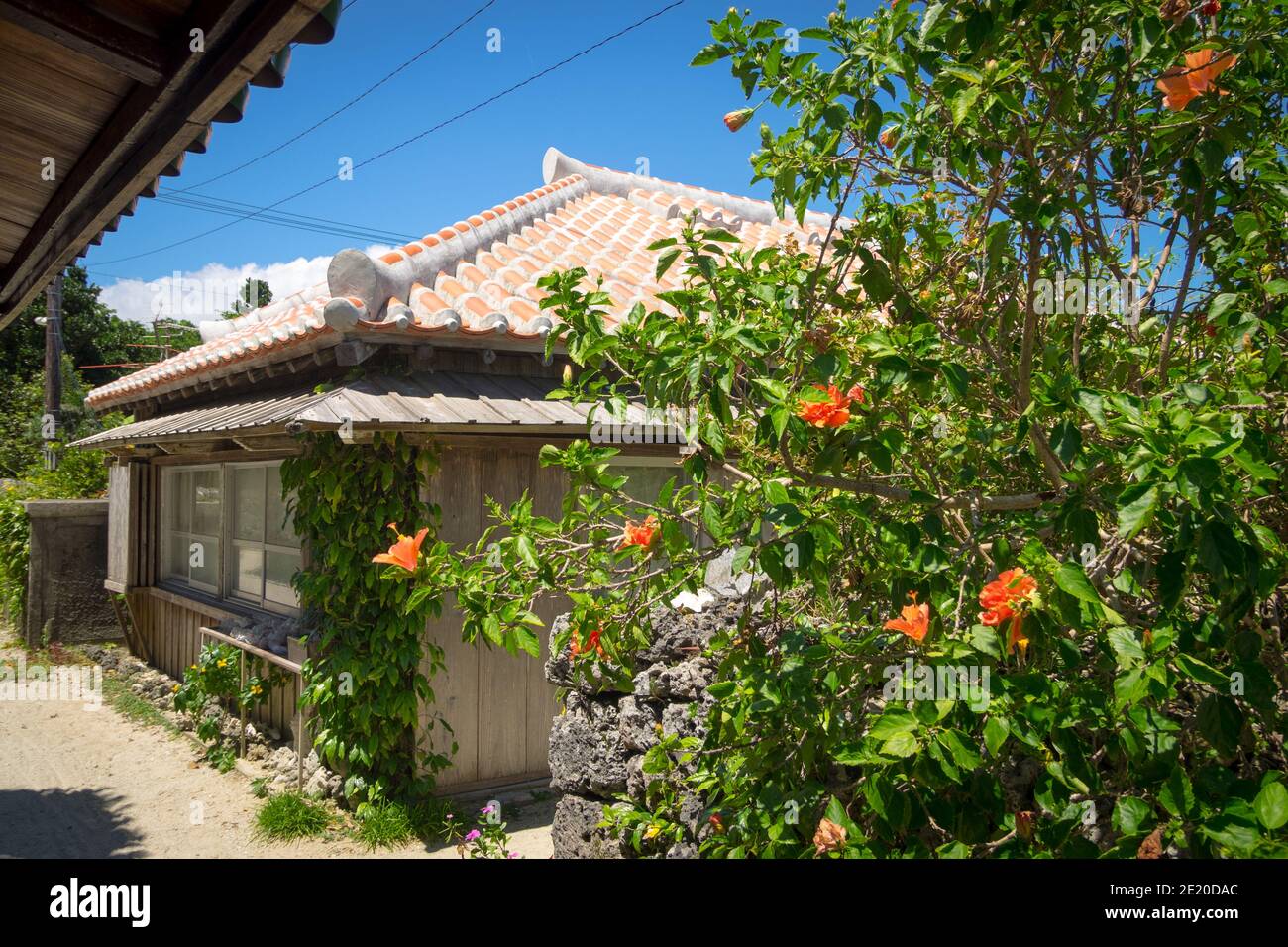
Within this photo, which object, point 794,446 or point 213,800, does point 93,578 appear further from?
point 794,446

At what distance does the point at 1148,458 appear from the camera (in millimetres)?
1388

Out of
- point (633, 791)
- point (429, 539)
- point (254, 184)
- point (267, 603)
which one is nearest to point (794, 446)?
point (633, 791)

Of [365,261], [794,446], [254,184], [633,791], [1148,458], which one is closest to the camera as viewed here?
[1148,458]

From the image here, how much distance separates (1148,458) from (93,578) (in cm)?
1270

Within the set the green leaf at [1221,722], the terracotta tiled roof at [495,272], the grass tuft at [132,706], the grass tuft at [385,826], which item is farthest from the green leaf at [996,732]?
the grass tuft at [132,706]

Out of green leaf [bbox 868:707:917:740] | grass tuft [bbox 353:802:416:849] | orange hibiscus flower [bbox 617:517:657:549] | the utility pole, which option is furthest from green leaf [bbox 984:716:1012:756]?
the utility pole

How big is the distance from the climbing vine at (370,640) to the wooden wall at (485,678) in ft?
0.55

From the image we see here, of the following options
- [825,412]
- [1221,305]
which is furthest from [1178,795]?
[1221,305]

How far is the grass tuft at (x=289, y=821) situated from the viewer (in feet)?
17.1

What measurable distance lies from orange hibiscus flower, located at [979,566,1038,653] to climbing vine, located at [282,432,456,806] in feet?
13.8

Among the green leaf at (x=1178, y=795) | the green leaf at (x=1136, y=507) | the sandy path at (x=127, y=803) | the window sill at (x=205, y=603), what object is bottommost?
the sandy path at (x=127, y=803)

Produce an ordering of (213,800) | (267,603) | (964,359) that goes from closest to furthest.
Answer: (964,359), (213,800), (267,603)

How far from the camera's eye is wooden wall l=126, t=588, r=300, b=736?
6.82m

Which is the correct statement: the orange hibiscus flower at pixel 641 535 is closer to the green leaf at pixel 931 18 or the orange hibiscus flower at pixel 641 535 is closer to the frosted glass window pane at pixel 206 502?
the green leaf at pixel 931 18
